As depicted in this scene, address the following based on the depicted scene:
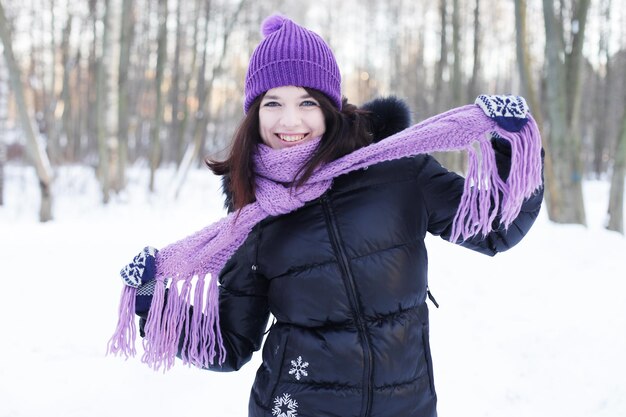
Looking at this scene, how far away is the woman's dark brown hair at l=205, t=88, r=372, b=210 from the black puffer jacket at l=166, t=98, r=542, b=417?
91mm

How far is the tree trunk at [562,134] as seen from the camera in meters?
7.18

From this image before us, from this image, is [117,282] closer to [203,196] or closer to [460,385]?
[460,385]

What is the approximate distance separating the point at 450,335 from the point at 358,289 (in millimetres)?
3040

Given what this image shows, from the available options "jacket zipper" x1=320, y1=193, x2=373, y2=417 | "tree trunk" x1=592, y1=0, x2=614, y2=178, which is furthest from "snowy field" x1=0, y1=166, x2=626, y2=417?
"tree trunk" x1=592, y1=0, x2=614, y2=178

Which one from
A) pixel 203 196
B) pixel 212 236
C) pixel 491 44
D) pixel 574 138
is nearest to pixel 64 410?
pixel 212 236

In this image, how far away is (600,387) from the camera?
11.3 feet

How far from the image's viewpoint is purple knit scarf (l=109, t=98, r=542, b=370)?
4.61 ft

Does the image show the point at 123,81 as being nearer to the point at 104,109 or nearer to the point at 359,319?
the point at 104,109

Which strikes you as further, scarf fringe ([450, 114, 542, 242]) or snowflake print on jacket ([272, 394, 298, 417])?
snowflake print on jacket ([272, 394, 298, 417])

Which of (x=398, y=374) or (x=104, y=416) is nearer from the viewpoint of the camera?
(x=398, y=374)

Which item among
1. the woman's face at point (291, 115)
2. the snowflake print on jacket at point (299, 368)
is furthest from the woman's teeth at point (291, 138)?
the snowflake print on jacket at point (299, 368)

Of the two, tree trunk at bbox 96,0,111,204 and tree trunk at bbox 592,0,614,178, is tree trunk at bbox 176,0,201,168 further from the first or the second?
tree trunk at bbox 592,0,614,178

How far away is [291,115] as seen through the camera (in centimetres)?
158

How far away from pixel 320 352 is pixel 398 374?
23cm
